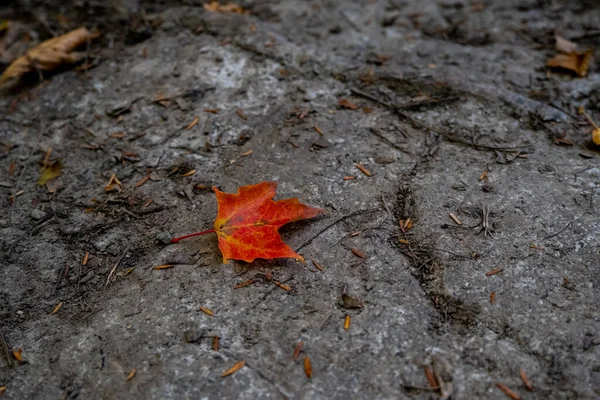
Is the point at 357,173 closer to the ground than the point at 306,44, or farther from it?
closer to the ground

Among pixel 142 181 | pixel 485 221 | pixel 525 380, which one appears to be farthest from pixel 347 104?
pixel 525 380

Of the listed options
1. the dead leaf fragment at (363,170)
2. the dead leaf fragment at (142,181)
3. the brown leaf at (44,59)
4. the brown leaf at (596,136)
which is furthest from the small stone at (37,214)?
the brown leaf at (596,136)

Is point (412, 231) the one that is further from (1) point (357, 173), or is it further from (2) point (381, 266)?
(1) point (357, 173)

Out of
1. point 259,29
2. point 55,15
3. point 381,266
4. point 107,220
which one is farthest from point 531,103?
point 55,15

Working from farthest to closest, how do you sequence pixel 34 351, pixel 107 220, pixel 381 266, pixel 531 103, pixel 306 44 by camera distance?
pixel 306 44 < pixel 531 103 < pixel 107 220 < pixel 381 266 < pixel 34 351

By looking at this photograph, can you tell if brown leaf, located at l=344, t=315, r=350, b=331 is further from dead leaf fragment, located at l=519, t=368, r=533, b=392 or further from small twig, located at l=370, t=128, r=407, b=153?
small twig, located at l=370, t=128, r=407, b=153

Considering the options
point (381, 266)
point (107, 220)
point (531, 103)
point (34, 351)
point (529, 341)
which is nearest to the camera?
point (529, 341)
